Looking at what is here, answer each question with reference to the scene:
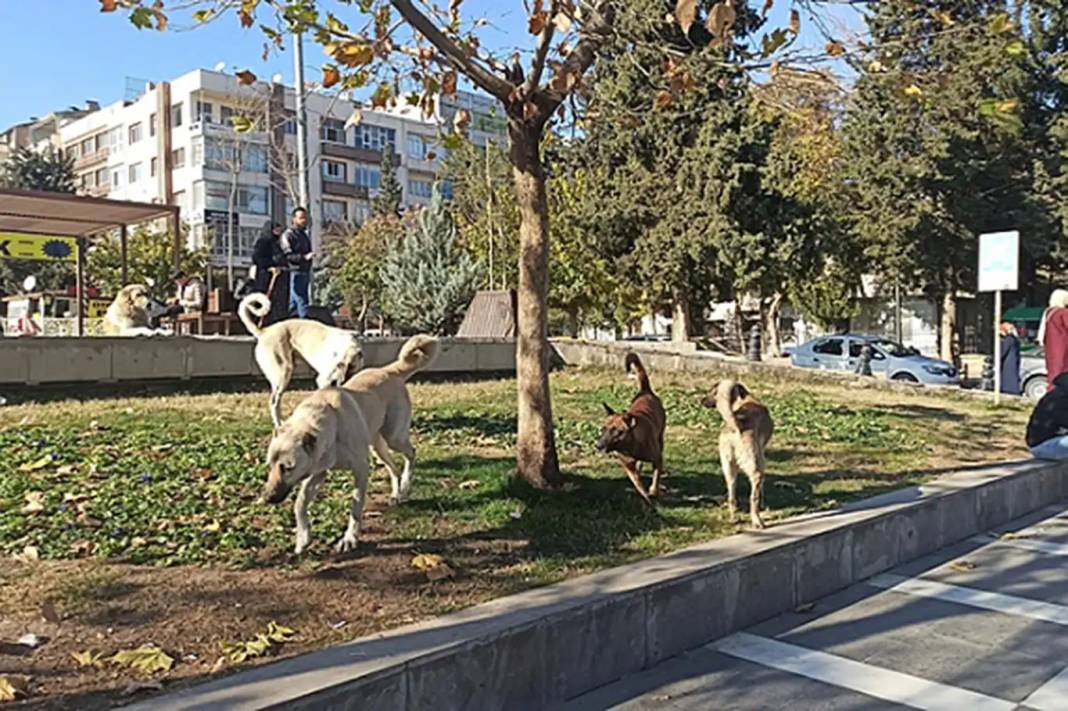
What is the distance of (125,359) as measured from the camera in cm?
1173

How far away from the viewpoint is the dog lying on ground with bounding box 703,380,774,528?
6262 millimetres

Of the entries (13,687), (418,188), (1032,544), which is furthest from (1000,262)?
(418,188)

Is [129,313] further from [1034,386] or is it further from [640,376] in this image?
A: [1034,386]

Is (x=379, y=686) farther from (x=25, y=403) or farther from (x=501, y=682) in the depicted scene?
(x=25, y=403)

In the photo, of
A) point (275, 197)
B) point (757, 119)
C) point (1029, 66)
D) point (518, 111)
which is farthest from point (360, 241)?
point (518, 111)

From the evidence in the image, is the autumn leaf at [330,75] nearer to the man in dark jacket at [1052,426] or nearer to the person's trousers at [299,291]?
A: the person's trousers at [299,291]

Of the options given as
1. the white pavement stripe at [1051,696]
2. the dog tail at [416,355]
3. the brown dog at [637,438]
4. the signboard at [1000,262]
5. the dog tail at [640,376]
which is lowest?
the white pavement stripe at [1051,696]

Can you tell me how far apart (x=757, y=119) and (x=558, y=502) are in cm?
2286

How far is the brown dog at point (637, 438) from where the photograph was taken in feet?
21.1

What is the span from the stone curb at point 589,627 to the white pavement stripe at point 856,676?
202mm

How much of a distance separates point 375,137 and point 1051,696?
7410 cm

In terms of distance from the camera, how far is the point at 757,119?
27.0 meters

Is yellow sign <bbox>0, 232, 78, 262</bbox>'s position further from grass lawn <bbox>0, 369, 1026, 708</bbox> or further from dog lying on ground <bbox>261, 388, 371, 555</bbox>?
dog lying on ground <bbox>261, 388, 371, 555</bbox>

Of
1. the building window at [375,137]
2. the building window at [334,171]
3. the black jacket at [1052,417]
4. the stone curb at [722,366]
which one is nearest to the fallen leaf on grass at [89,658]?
the black jacket at [1052,417]
